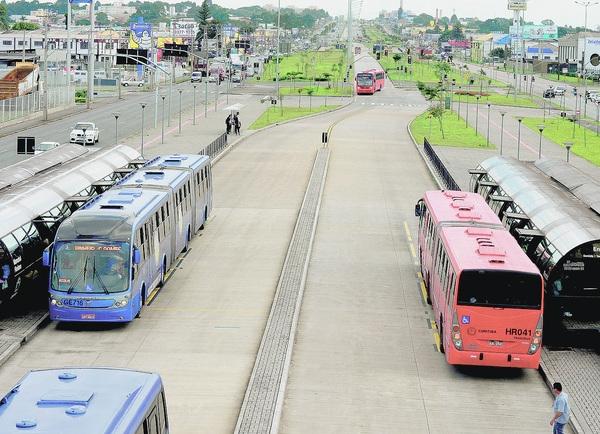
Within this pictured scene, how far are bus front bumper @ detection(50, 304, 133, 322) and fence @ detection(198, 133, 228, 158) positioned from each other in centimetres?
3442

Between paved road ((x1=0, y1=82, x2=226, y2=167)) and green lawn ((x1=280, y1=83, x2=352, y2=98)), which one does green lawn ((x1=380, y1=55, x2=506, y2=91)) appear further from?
paved road ((x1=0, y1=82, x2=226, y2=167))

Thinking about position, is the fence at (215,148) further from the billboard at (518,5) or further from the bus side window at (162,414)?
the billboard at (518,5)

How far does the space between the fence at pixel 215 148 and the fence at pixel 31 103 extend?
72.7ft

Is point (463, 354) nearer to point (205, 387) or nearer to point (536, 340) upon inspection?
point (536, 340)

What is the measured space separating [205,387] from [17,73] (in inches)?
3231

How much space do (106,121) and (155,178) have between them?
58186 mm

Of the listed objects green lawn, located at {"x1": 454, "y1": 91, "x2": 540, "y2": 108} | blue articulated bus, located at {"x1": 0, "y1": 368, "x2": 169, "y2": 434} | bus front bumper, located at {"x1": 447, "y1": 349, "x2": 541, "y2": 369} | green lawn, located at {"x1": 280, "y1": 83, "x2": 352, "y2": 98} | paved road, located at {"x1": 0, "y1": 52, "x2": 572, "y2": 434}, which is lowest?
paved road, located at {"x1": 0, "y1": 52, "x2": 572, "y2": 434}

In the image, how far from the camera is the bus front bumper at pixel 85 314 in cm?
2686

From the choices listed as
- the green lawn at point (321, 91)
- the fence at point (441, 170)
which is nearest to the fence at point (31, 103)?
the green lawn at point (321, 91)

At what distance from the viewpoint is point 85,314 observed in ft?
88.3

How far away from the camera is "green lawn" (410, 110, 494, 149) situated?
7756 cm

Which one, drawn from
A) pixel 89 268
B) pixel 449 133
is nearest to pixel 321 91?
pixel 449 133

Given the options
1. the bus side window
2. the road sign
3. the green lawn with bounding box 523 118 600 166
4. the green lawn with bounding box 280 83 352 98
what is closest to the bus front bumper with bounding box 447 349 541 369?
the bus side window

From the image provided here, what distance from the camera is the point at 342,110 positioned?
108 metres
